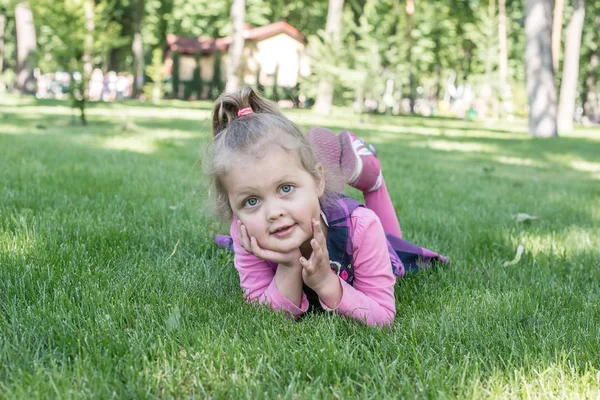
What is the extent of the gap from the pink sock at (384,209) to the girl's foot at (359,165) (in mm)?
64

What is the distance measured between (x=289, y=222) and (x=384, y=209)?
1362 millimetres

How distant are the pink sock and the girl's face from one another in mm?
1216

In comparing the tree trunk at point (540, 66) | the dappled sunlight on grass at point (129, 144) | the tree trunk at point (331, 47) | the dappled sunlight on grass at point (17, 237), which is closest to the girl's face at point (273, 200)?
the dappled sunlight on grass at point (17, 237)

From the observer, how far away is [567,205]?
510cm

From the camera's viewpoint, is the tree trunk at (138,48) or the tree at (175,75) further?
the tree at (175,75)

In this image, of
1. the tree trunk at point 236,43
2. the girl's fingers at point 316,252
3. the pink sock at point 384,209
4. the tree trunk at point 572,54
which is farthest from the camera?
the tree trunk at point 572,54

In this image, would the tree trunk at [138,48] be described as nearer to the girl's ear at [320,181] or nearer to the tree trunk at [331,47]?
the tree trunk at [331,47]

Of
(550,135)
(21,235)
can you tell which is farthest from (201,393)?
(550,135)

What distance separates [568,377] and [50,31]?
13628 millimetres

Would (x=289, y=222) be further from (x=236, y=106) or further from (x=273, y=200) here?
(x=236, y=106)

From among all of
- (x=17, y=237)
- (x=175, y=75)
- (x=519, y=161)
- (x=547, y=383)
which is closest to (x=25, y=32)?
(x=175, y=75)

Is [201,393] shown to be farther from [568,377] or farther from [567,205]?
[567,205]

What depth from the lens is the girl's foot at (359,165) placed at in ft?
10.3

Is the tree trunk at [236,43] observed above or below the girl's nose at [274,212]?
above
